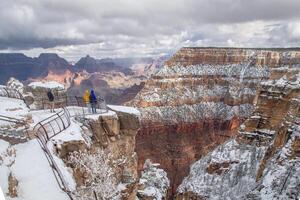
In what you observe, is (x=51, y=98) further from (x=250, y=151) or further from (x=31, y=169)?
(x=250, y=151)

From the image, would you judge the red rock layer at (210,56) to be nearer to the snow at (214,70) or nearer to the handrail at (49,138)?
the snow at (214,70)

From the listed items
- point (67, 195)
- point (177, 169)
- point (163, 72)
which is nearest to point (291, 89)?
point (67, 195)

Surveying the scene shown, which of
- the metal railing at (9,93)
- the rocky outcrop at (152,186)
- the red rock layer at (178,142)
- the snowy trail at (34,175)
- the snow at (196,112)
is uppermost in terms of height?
the metal railing at (9,93)

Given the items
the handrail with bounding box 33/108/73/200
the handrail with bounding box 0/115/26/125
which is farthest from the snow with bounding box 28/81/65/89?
the handrail with bounding box 0/115/26/125

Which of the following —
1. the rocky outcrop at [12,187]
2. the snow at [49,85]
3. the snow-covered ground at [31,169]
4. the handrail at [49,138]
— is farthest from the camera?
the snow at [49,85]

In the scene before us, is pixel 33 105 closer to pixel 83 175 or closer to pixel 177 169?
pixel 83 175

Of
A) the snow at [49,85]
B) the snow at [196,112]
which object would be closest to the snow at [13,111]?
the snow at [49,85]

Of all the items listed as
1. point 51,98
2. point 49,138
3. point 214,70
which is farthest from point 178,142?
point 49,138

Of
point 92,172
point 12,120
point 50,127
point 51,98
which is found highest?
point 12,120

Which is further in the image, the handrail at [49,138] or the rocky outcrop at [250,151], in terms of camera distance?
the rocky outcrop at [250,151]
